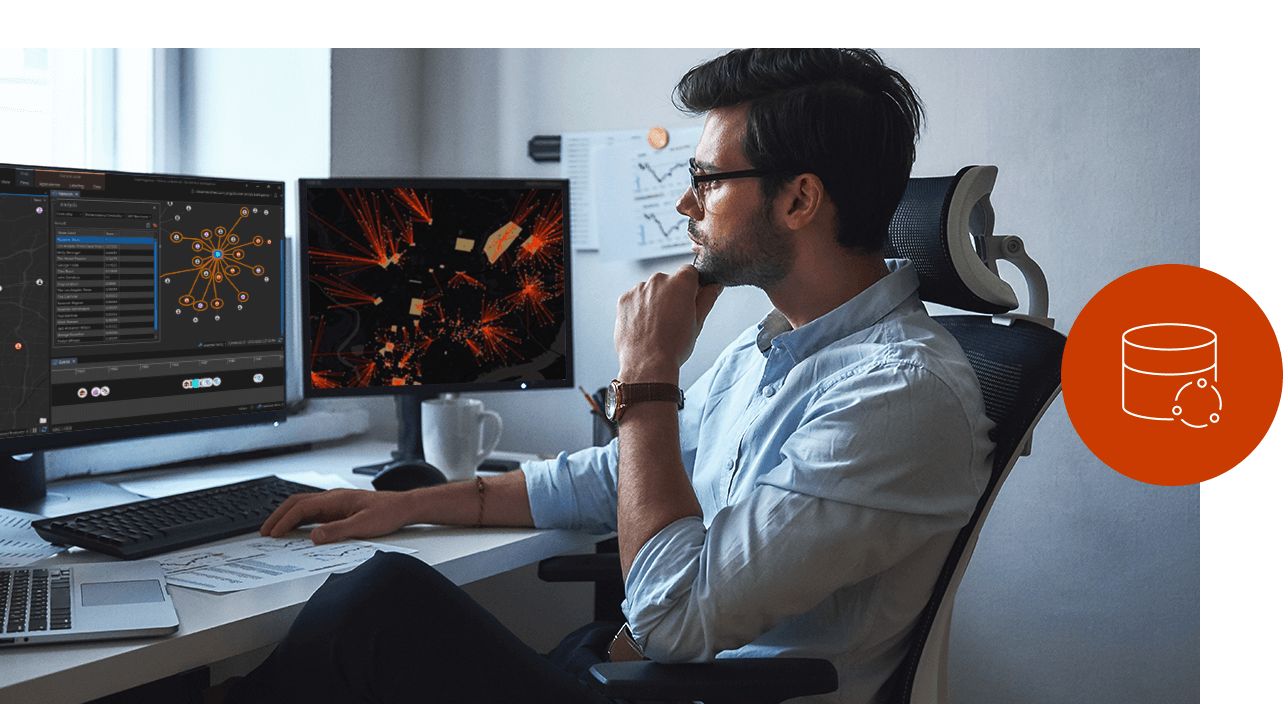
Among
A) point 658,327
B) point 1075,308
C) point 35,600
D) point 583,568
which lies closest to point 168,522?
point 35,600

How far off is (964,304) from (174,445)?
50.2 inches

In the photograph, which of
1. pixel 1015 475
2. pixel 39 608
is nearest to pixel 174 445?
pixel 39 608

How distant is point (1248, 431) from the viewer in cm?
145

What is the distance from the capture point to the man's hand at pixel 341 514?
1.16 metres

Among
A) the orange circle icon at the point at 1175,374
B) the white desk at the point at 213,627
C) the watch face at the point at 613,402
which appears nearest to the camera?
the white desk at the point at 213,627

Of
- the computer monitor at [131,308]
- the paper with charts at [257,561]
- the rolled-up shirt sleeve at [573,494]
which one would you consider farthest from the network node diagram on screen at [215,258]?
the rolled-up shirt sleeve at [573,494]

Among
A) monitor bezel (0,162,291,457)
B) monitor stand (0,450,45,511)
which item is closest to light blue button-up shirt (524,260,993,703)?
monitor bezel (0,162,291,457)

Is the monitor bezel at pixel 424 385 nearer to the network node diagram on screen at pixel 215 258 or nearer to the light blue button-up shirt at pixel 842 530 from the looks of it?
the network node diagram on screen at pixel 215 258

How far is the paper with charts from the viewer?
98 centimetres

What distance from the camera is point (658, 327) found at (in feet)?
3.72

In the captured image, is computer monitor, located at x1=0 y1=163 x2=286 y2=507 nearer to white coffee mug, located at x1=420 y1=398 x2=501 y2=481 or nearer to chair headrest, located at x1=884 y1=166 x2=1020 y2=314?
white coffee mug, located at x1=420 y1=398 x2=501 y2=481

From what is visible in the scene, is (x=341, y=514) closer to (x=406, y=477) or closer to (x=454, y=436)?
(x=406, y=477)

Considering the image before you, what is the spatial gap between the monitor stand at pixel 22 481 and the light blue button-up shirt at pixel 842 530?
0.88 meters

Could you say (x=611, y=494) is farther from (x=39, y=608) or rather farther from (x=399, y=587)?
(x=39, y=608)
